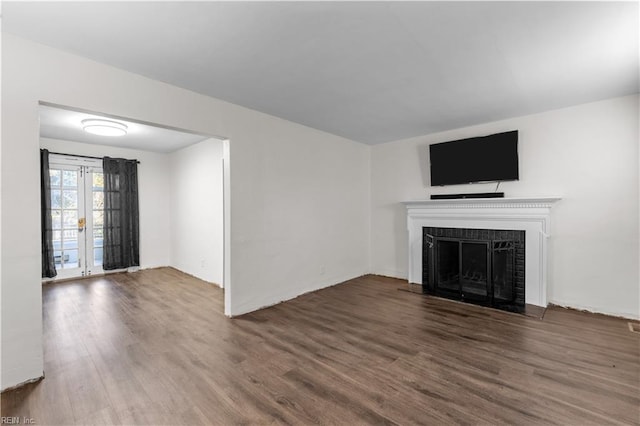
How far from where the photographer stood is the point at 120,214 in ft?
19.2

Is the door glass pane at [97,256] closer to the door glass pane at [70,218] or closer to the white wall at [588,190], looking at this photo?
the door glass pane at [70,218]

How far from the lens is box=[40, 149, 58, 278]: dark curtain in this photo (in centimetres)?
494

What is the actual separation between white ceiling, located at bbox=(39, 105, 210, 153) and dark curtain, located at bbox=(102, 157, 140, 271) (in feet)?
1.61

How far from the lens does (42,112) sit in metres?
3.66

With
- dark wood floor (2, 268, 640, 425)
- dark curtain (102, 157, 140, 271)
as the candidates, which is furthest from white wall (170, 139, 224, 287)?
dark wood floor (2, 268, 640, 425)

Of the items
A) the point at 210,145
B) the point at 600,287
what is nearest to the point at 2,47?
the point at 210,145

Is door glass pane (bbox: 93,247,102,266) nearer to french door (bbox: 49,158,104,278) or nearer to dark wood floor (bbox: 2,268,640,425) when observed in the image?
french door (bbox: 49,158,104,278)

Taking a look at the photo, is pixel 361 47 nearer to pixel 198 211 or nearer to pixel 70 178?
pixel 198 211

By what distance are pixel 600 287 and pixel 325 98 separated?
398 cm

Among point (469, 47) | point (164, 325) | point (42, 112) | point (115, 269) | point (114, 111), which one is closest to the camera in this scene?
point (469, 47)

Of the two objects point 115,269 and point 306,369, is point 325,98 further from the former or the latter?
point 115,269

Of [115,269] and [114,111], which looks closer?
[114,111]

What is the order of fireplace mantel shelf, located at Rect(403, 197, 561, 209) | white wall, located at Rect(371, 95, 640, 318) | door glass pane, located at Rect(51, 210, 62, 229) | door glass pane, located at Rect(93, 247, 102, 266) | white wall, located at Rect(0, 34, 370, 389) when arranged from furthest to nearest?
1. door glass pane, located at Rect(93, 247, 102, 266)
2. door glass pane, located at Rect(51, 210, 62, 229)
3. fireplace mantel shelf, located at Rect(403, 197, 561, 209)
4. white wall, located at Rect(371, 95, 640, 318)
5. white wall, located at Rect(0, 34, 370, 389)

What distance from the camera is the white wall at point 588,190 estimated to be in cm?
326
